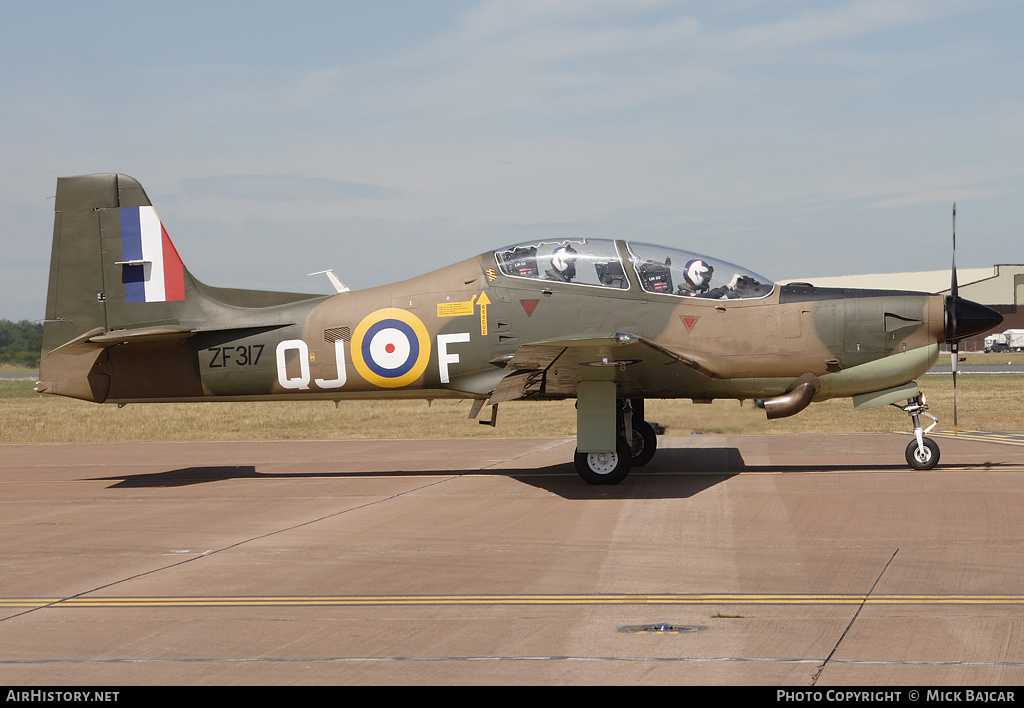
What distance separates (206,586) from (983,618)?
534 cm

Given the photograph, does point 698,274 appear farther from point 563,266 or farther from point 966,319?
point 966,319

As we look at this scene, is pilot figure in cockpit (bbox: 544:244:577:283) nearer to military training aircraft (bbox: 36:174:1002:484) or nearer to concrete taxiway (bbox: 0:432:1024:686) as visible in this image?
military training aircraft (bbox: 36:174:1002:484)

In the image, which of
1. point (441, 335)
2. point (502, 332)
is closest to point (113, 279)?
point (441, 335)

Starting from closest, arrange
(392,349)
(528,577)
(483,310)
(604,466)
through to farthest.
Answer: (528,577) < (604,466) < (483,310) < (392,349)

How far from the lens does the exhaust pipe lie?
11227 millimetres

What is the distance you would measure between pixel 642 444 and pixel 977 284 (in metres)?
64.6

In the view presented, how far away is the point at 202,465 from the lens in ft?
51.2

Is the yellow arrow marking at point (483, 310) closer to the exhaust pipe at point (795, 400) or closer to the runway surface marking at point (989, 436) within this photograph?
the exhaust pipe at point (795, 400)

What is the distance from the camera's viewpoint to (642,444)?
13.1m

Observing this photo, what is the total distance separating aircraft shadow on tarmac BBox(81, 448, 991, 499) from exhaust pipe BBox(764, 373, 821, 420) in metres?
1.15

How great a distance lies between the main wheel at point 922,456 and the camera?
38.7 ft

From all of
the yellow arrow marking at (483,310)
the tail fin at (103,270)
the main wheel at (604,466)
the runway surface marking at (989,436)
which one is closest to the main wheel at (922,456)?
the main wheel at (604,466)

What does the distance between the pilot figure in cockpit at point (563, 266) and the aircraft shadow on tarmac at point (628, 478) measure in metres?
2.69
